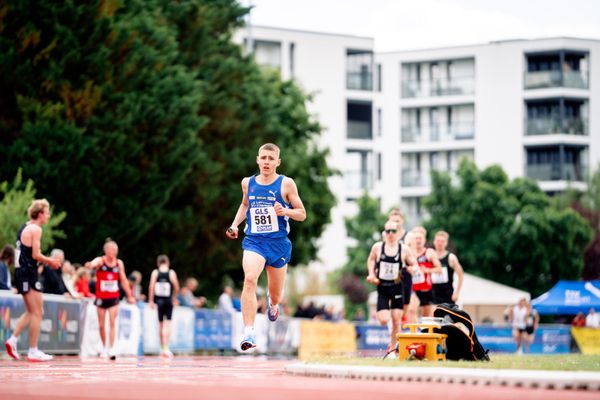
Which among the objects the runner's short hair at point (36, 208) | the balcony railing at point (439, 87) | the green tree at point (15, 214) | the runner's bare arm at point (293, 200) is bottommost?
the runner's bare arm at point (293, 200)

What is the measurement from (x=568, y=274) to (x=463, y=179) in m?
7.85

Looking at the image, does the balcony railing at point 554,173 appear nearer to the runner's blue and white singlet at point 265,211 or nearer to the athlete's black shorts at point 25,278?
the athlete's black shorts at point 25,278

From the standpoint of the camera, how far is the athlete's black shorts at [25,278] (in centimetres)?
2162

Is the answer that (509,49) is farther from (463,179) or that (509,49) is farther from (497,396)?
(497,396)

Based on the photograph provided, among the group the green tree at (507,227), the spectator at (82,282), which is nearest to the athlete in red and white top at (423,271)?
the spectator at (82,282)

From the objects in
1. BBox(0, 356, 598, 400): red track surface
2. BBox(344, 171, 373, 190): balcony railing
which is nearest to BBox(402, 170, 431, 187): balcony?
BBox(344, 171, 373, 190): balcony railing

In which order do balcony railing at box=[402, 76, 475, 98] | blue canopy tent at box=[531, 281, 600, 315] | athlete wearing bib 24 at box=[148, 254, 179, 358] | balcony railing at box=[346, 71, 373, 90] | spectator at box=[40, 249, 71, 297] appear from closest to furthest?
spectator at box=[40, 249, 71, 297] → athlete wearing bib 24 at box=[148, 254, 179, 358] → blue canopy tent at box=[531, 281, 600, 315] → balcony railing at box=[402, 76, 475, 98] → balcony railing at box=[346, 71, 373, 90]

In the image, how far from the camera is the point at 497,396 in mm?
11016

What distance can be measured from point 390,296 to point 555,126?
77030 mm

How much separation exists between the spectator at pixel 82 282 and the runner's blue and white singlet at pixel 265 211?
13318 mm

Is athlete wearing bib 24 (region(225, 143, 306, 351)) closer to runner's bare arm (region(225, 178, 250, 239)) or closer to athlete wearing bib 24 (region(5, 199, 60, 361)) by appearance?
runner's bare arm (region(225, 178, 250, 239))

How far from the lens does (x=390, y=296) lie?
23219 millimetres

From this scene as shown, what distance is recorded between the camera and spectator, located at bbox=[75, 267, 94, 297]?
30.6 m

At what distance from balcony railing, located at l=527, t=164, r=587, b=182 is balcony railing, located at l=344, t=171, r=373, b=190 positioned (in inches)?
471
